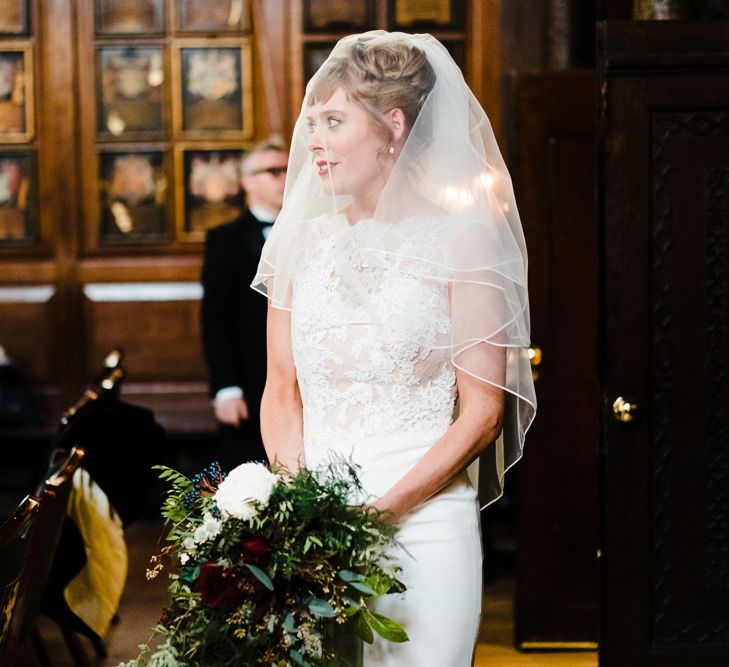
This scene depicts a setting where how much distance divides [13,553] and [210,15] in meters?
4.52

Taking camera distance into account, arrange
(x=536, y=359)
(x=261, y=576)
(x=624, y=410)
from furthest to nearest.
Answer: (x=536, y=359) → (x=624, y=410) → (x=261, y=576)

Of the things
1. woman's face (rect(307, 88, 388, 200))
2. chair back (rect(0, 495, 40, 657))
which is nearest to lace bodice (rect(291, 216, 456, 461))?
woman's face (rect(307, 88, 388, 200))

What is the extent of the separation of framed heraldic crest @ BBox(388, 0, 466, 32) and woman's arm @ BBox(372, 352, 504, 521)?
4.47m

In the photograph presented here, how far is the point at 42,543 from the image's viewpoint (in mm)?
2830

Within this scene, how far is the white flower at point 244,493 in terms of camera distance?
6.97 ft

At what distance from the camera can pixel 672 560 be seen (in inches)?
168

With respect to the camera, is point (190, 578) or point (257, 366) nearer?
point (190, 578)

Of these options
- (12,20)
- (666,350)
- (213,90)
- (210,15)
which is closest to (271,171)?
(666,350)

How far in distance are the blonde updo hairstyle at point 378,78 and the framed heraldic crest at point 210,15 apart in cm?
436

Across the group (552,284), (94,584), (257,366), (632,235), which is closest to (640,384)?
(632,235)

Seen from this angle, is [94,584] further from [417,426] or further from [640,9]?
[640,9]

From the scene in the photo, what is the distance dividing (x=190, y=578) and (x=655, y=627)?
2490 mm

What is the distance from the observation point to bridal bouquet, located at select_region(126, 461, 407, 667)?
82.9 inches

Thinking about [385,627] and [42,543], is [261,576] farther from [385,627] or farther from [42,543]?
[42,543]
